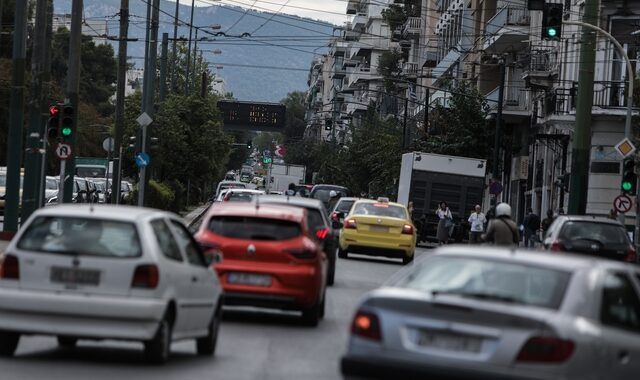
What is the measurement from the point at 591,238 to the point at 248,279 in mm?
11237

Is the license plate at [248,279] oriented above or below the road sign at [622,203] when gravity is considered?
below

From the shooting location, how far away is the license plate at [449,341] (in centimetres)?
1050

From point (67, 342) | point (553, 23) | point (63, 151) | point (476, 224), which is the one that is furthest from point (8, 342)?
point (476, 224)

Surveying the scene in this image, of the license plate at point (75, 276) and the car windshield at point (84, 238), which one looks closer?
the license plate at point (75, 276)

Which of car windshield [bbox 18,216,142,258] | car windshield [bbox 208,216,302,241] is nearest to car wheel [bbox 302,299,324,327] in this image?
car windshield [bbox 208,216,302,241]

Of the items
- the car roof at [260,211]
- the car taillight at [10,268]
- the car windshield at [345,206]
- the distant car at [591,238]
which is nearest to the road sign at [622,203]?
the car windshield at [345,206]

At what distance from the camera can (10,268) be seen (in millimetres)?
14109

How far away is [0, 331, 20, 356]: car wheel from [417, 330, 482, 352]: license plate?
16.4 ft

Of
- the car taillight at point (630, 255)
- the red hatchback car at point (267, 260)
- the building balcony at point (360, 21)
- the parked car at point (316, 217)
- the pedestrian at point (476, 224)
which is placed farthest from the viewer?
the building balcony at point (360, 21)

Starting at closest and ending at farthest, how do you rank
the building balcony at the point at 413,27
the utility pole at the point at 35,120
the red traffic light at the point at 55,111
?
1. the red traffic light at the point at 55,111
2. the utility pole at the point at 35,120
3. the building balcony at the point at 413,27

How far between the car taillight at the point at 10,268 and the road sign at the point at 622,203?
1149 inches

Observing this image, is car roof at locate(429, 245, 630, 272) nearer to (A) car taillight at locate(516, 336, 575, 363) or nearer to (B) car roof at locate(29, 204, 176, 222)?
(A) car taillight at locate(516, 336, 575, 363)

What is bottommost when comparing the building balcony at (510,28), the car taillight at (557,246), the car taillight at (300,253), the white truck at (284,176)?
the white truck at (284,176)

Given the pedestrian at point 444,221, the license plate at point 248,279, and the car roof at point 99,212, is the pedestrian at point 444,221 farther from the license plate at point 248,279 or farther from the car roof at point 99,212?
the car roof at point 99,212
